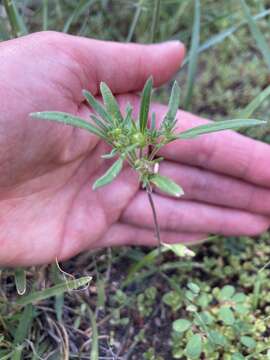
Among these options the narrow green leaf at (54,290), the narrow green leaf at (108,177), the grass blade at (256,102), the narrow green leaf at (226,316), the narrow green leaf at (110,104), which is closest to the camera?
the narrow green leaf at (108,177)

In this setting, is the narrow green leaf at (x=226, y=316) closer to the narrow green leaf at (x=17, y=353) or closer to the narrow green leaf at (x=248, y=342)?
the narrow green leaf at (x=248, y=342)

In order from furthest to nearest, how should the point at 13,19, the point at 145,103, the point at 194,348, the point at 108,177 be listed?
the point at 13,19
the point at 194,348
the point at 145,103
the point at 108,177

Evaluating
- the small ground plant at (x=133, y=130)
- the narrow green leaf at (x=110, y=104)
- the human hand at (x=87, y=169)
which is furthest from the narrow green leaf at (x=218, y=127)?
the human hand at (x=87, y=169)

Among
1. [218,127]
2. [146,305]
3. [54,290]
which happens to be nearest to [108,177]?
[218,127]

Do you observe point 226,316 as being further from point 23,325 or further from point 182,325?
point 23,325

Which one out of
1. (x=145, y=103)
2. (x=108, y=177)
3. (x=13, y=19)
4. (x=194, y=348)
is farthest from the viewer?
(x=13, y=19)

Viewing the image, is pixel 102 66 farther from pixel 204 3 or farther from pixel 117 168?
pixel 204 3
